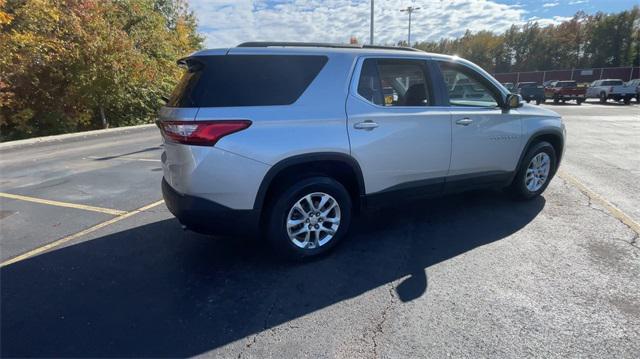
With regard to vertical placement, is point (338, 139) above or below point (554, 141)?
above

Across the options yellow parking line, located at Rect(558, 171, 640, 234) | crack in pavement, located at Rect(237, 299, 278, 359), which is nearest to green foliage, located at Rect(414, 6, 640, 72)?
yellow parking line, located at Rect(558, 171, 640, 234)

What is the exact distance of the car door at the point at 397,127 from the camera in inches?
146

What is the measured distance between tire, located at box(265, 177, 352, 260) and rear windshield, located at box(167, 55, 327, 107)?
0.81 metres

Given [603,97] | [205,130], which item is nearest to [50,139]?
[205,130]

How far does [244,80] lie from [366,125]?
1191mm

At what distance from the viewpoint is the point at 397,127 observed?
3.88 meters

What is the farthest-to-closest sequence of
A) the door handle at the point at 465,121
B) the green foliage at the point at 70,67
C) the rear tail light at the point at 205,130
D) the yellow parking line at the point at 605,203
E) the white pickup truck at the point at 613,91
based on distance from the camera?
1. the white pickup truck at the point at 613,91
2. the green foliage at the point at 70,67
3. the yellow parking line at the point at 605,203
4. the door handle at the point at 465,121
5. the rear tail light at the point at 205,130

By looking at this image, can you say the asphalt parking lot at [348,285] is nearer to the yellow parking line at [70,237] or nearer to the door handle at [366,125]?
the yellow parking line at [70,237]

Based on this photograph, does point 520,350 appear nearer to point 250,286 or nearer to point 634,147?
point 250,286

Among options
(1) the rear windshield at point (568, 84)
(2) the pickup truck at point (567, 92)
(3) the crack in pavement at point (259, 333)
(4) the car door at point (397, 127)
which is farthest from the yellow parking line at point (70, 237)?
(1) the rear windshield at point (568, 84)

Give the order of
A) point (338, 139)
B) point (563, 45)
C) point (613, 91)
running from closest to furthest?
1. point (338, 139)
2. point (613, 91)
3. point (563, 45)

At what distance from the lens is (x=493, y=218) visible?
15.7 feet

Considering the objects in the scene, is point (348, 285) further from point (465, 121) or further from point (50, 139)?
point (50, 139)

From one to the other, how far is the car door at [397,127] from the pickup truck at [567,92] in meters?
32.4
